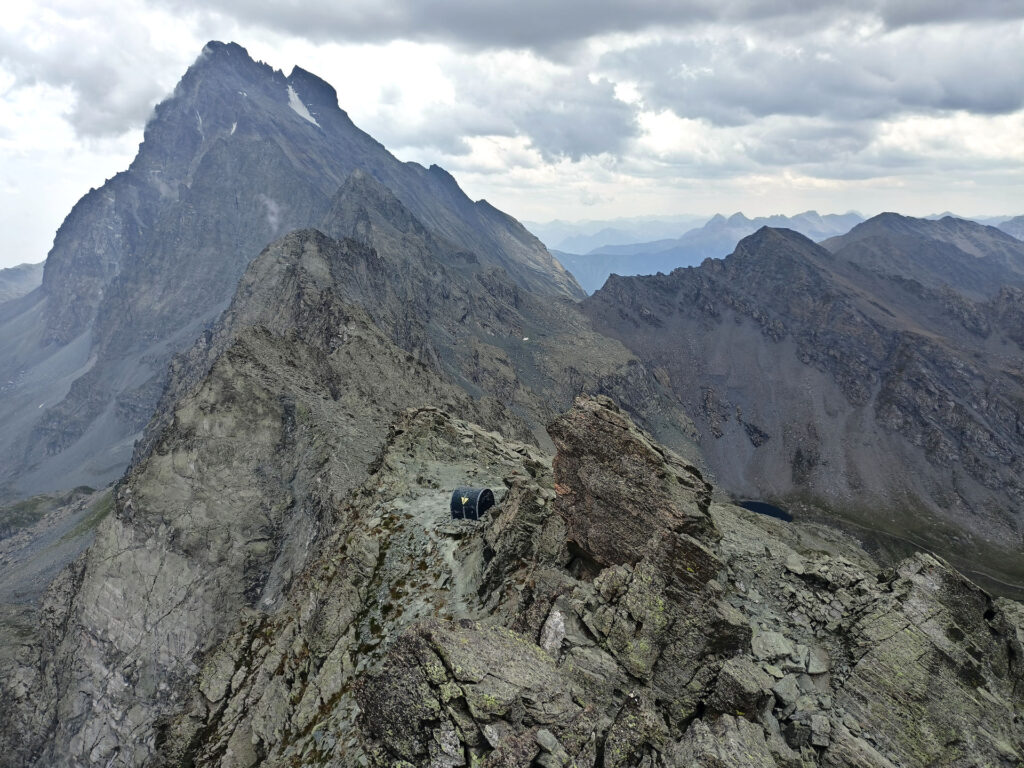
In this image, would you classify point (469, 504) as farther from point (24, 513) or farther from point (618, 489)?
point (24, 513)

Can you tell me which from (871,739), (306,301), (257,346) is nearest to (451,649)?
(871,739)

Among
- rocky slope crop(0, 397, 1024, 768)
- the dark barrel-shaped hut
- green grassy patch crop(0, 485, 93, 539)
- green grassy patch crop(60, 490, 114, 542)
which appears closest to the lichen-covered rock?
rocky slope crop(0, 397, 1024, 768)

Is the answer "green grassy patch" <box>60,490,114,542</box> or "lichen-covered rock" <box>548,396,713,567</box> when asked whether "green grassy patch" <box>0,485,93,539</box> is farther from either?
"lichen-covered rock" <box>548,396,713,567</box>

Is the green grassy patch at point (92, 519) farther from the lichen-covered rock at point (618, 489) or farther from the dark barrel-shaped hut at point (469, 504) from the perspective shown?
the lichen-covered rock at point (618, 489)

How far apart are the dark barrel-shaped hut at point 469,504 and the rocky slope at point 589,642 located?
50.5 inches

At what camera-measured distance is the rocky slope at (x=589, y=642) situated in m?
17.0

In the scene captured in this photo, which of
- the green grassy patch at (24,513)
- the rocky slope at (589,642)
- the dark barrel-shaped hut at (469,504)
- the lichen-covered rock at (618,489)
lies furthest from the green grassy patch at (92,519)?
the lichen-covered rock at (618,489)

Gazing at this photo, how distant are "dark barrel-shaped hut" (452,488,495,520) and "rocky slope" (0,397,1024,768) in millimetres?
1282

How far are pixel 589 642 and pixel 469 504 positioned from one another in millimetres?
15574

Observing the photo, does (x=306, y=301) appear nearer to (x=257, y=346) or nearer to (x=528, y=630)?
(x=257, y=346)

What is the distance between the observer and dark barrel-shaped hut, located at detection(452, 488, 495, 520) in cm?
3403

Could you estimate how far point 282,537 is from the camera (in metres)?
70.4

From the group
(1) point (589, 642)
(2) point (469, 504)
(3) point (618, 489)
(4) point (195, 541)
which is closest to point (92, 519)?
(4) point (195, 541)

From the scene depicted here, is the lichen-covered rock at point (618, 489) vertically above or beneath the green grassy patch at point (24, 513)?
above
